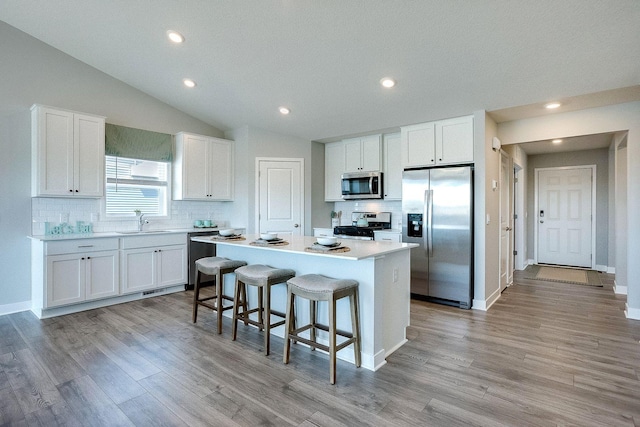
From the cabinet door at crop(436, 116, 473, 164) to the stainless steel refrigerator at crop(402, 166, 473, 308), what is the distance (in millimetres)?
142

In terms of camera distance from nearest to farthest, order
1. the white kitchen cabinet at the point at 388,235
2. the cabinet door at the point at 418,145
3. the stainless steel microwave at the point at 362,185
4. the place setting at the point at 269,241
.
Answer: the place setting at the point at 269,241 < the cabinet door at the point at 418,145 < the white kitchen cabinet at the point at 388,235 < the stainless steel microwave at the point at 362,185

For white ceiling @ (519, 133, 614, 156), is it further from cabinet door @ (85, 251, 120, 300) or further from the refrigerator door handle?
cabinet door @ (85, 251, 120, 300)

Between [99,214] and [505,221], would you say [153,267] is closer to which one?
[99,214]

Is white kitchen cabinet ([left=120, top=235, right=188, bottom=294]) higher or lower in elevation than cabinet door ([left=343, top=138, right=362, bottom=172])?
lower

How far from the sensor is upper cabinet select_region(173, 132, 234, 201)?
507 centimetres

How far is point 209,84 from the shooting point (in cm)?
426

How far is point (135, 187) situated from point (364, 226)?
3.54 meters

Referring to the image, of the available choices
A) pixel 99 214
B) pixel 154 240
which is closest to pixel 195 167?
pixel 154 240

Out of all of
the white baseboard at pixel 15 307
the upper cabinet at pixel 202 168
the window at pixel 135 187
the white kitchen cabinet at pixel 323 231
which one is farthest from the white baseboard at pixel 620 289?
the white baseboard at pixel 15 307

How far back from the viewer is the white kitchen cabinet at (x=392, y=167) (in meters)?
5.13

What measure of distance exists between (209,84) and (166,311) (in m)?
2.89

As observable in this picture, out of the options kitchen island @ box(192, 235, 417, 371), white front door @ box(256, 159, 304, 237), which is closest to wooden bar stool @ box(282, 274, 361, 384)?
kitchen island @ box(192, 235, 417, 371)

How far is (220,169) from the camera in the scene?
18.1 ft

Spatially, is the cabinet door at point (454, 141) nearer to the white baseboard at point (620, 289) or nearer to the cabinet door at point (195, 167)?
the white baseboard at point (620, 289)
